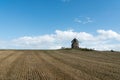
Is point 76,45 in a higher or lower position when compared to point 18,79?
higher

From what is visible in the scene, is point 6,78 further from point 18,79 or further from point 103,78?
point 103,78

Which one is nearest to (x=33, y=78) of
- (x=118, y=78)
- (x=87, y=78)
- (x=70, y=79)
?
(x=70, y=79)

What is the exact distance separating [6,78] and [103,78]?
4.84 m

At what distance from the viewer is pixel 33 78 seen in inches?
428

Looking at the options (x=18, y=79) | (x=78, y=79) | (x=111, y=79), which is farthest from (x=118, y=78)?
(x=18, y=79)

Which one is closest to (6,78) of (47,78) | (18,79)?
(18,79)

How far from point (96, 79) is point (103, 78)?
0.51 metres

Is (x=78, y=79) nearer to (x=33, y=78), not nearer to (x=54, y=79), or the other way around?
(x=54, y=79)

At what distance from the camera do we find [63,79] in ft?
34.8

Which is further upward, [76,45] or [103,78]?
[76,45]

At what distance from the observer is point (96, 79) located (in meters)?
10.6

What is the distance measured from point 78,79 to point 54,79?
116 cm

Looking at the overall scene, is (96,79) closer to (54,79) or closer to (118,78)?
(118,78)

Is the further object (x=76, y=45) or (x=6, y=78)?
(x=76, y=45)
